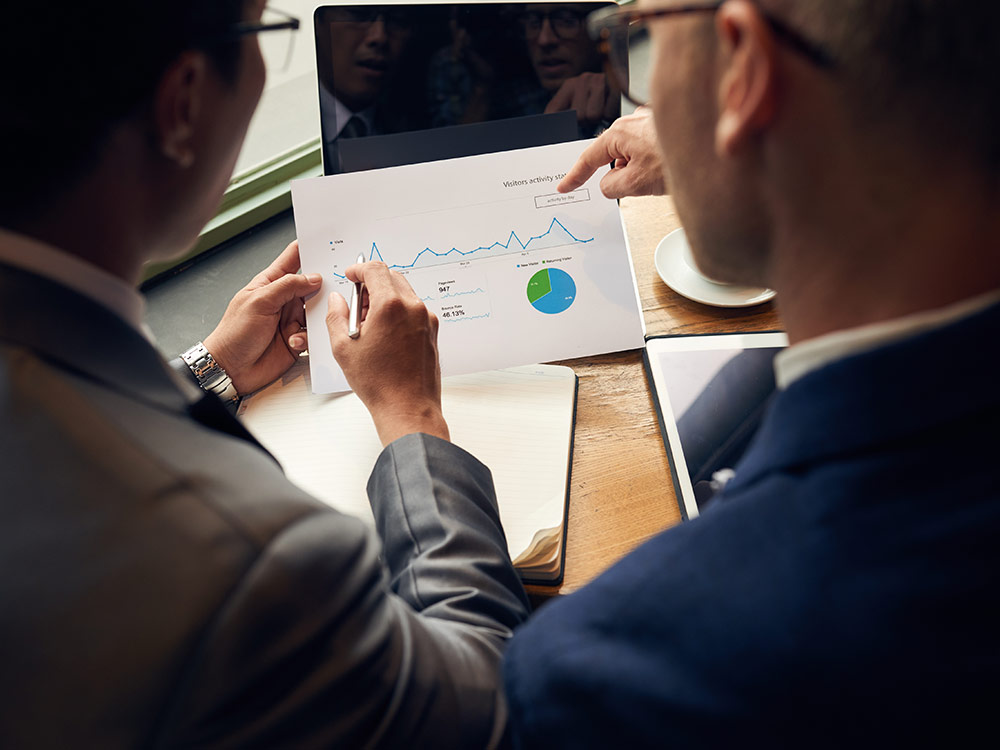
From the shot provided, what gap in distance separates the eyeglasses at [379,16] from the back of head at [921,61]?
690 millimetres

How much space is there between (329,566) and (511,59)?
32.4 inches

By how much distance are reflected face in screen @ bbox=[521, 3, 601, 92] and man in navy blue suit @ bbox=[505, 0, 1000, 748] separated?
0.55 meters

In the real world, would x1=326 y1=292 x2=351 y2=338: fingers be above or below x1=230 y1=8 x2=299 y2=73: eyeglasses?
below

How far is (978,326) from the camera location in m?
0.36

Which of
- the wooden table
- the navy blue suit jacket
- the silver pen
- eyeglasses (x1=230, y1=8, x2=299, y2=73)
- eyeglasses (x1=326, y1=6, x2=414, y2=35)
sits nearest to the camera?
the navy blue suit jacket

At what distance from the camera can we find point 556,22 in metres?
0.95

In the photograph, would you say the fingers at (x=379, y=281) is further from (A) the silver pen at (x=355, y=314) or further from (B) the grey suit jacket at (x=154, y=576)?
(B) the grey suit jacket at (x=154, y=576)

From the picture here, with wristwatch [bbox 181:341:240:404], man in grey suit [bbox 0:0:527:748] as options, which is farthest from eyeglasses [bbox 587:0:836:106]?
wristwatch [bbox 181:341:240:404]

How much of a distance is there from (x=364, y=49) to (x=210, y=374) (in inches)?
19.5

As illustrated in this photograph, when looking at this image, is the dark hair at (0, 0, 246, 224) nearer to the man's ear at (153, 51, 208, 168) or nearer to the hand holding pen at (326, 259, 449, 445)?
the man's ear at (153, 51, 208, 168)

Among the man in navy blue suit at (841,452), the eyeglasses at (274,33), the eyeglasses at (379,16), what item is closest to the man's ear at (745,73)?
the man in navy blue suit at (841,452)

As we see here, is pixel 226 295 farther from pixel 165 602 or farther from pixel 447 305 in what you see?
pixel 165 602

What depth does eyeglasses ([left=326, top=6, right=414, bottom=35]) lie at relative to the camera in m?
0.90

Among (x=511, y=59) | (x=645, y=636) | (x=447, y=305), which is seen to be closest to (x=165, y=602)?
(x=645, y=636)
